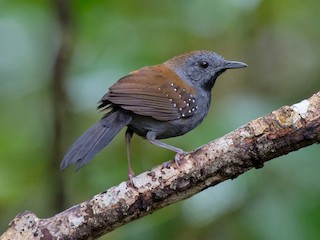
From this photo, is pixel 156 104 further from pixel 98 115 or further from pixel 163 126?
pixel 98 115

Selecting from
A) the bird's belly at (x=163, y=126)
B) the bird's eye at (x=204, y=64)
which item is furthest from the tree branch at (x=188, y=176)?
the bird's eye at (x=204, y=64)

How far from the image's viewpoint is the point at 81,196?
15.1 ft

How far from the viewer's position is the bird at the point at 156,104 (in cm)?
397

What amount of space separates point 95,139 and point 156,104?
1.99 feet

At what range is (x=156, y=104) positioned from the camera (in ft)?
14.3

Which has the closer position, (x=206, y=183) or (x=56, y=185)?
(x=206, y=183)

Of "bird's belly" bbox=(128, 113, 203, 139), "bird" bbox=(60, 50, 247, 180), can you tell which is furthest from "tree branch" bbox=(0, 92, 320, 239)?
"bird's belly" bbox=(128, 113, 203, 139)

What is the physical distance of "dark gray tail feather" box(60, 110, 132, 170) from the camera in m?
3.72

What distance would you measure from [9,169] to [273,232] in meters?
1.79

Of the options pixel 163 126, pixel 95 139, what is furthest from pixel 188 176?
pixel 163 126

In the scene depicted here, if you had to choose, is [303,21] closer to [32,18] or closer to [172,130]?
[172,130]

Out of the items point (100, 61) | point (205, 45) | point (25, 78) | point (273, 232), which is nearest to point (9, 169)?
point (25, 78)

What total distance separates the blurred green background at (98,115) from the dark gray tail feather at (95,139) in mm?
175

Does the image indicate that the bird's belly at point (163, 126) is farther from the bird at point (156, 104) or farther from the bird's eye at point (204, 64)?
the bird's eye at point (204, 64)
